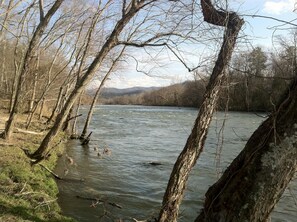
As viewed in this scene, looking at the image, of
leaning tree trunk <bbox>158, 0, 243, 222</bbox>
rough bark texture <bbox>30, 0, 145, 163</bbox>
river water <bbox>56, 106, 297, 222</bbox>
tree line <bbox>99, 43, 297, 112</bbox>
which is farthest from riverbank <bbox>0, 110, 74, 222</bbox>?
tree line <bbox>99, 43, 297, 112</bbox>

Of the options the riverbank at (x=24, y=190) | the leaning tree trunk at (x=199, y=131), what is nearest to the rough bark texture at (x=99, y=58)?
the riverbank at (x=24, y=190)

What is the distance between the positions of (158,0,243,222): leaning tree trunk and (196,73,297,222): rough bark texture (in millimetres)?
1971

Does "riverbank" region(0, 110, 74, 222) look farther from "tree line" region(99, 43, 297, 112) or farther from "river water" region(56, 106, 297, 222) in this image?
"tree line" region(99, 43, 297, 112)

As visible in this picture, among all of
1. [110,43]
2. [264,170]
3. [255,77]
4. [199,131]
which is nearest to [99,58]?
[110,43]

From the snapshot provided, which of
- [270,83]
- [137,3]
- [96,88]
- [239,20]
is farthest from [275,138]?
[96,88]

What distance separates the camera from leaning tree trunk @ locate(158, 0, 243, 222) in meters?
5.05

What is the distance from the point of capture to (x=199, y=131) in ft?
16.9

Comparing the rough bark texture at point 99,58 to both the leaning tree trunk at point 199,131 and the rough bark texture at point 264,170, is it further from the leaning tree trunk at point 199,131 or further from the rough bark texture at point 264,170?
the rough bark texture at point 264,170

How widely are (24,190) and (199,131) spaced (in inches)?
190

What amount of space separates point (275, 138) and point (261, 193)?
47 cm

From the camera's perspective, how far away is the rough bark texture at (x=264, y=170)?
9.20 feet

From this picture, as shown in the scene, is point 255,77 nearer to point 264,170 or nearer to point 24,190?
point 264,170

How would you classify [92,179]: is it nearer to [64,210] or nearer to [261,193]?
[64,210]

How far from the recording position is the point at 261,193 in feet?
9.39
